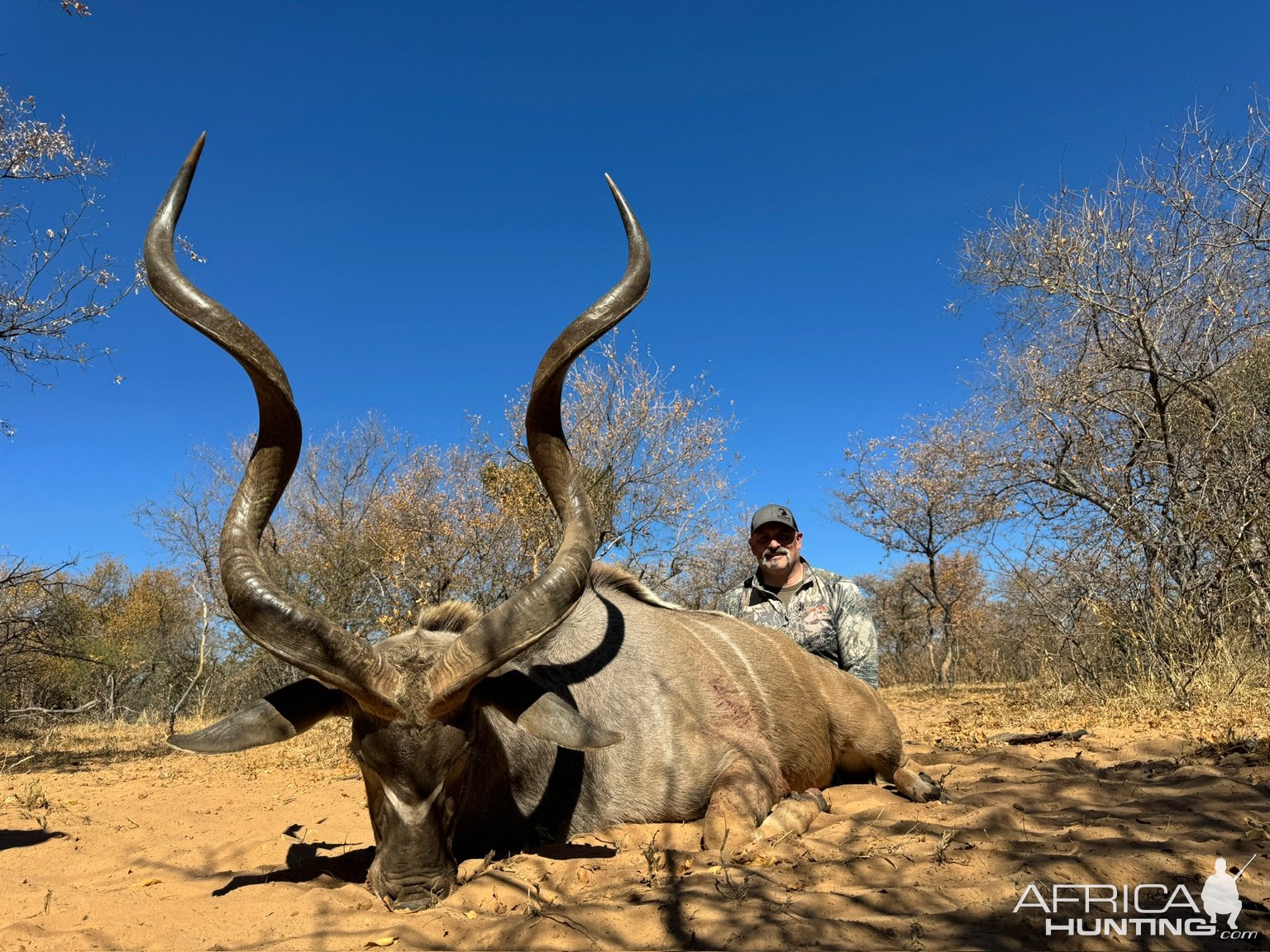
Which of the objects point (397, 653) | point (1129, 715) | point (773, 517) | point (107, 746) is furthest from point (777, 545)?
point (107, 746)

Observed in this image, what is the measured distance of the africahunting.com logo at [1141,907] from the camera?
2059 mm

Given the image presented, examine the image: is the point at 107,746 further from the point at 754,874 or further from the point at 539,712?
the point at 754,874

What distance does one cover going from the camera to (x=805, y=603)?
6.22 metres

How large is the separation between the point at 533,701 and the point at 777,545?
11.2 ft

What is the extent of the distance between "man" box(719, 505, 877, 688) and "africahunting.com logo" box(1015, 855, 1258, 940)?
3.61 m

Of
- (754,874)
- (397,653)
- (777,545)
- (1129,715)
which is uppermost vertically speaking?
(777,545)

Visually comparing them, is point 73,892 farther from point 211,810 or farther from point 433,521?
point 433,521

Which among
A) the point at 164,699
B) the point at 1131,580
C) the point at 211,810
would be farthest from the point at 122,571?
the point at 1131,580

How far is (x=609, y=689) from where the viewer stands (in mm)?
3959

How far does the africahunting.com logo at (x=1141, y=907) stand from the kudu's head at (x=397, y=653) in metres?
1.58

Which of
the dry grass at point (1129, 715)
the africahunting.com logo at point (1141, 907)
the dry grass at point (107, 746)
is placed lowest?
the dry grass at point (107, 746)

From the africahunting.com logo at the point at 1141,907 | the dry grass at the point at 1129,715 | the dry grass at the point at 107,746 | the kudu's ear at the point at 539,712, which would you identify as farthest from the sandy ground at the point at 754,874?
the dry grass at the point at 107,746

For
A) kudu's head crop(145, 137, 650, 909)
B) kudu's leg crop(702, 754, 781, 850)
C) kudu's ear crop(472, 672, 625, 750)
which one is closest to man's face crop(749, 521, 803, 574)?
kudu's leg crop(702, 754, 781, 850)

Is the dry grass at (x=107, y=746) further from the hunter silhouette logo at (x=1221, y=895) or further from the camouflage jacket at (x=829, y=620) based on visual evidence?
the hunter silhouette logo at (x=1221, y=895)
